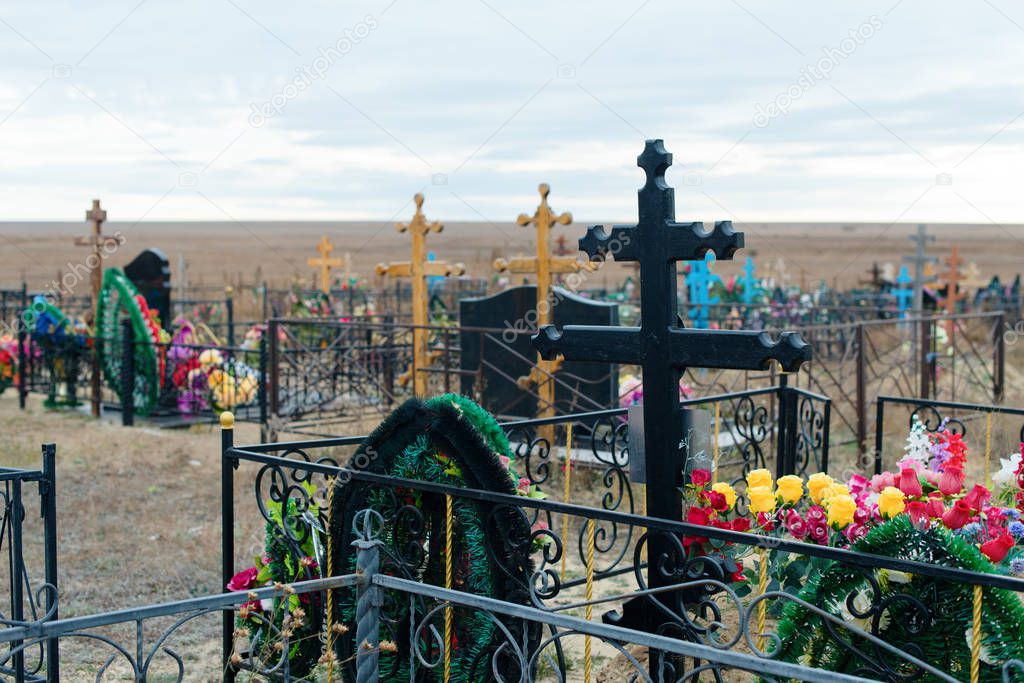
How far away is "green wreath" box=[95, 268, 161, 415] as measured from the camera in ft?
45.4

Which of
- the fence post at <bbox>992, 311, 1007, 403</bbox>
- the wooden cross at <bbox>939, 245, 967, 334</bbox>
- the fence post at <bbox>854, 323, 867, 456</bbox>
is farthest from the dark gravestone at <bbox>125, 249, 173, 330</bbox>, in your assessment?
the wooden cross at <bbox>939, 245, 967, 334</bbox>

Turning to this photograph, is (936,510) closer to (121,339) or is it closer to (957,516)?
(957,516)

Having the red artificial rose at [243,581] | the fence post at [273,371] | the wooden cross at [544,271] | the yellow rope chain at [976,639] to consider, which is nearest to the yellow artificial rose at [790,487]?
the yellow rope chain at [976,639]

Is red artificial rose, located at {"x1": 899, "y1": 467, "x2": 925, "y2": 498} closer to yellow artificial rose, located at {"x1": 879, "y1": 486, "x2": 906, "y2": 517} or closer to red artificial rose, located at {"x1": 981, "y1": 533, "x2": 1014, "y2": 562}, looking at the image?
yellow artificial rose, located at {"x1": 879, "y1": 486, "x2": 906, "y2": 517}

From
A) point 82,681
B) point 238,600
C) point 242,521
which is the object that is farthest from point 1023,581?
point 242,521

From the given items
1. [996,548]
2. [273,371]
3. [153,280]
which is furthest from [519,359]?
[153,280]

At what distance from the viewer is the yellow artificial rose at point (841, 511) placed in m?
4.09

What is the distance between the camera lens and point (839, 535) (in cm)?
410

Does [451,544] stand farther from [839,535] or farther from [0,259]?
[0,259]

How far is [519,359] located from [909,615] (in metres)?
7.36

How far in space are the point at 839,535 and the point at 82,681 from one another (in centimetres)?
385

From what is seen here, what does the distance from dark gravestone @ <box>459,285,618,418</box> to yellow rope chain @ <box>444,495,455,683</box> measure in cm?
565

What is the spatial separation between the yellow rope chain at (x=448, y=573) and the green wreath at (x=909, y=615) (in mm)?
1090

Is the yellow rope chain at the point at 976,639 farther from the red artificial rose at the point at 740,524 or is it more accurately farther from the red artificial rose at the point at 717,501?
the red artificial rose at the point at 717,501
